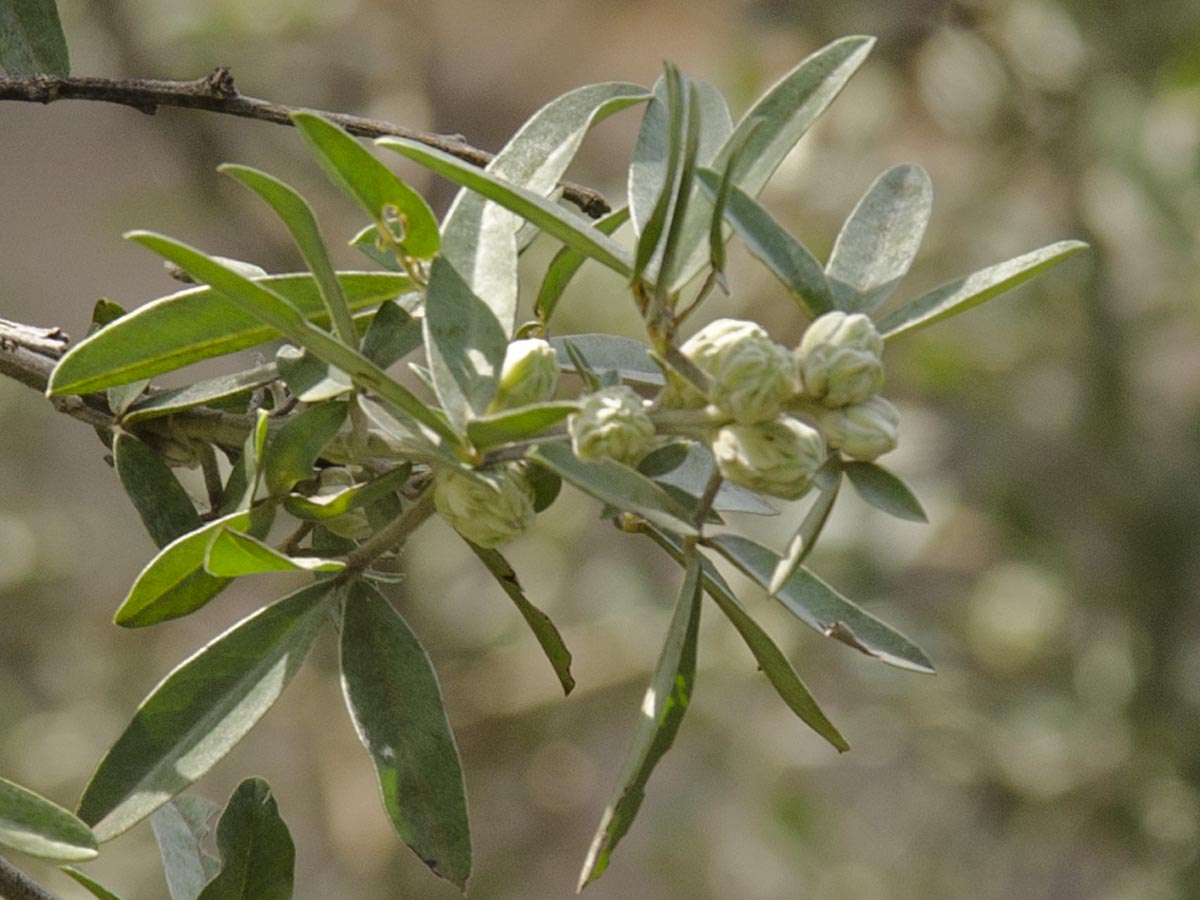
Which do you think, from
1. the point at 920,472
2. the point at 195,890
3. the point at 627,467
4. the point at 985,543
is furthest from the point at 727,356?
the point at 985,543

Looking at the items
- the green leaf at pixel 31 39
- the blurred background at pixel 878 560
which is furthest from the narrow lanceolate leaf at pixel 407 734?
the blurred background at pixel 878 560

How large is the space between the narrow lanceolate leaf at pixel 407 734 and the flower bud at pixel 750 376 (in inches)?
5.8

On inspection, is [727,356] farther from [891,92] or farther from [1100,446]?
[891,92]

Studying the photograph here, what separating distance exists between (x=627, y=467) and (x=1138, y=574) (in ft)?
5.03

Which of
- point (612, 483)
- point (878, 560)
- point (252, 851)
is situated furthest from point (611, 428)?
point (878, 560)

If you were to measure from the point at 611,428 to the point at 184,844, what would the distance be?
301 millimetres

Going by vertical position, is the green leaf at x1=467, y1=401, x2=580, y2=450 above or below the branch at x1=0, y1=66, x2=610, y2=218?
below

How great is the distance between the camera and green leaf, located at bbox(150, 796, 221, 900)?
0.57 metres

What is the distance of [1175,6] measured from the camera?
1.84 meters

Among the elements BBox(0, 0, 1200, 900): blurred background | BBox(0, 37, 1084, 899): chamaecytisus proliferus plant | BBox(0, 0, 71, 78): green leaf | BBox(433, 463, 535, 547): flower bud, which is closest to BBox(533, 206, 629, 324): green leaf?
BBox(0, 37, 1084, 899): chamaecytisus proliferus plant

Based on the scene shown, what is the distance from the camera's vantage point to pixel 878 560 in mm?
1733

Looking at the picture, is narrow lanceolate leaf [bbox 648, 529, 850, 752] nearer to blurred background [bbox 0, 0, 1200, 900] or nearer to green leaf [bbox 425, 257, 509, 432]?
green leaf [bbox 425, 257, 509, 432]

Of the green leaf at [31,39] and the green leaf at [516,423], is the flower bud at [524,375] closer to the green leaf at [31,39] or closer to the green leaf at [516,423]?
the green leaf at [516,423]

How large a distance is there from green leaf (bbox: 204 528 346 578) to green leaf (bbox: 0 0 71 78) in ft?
0.84
